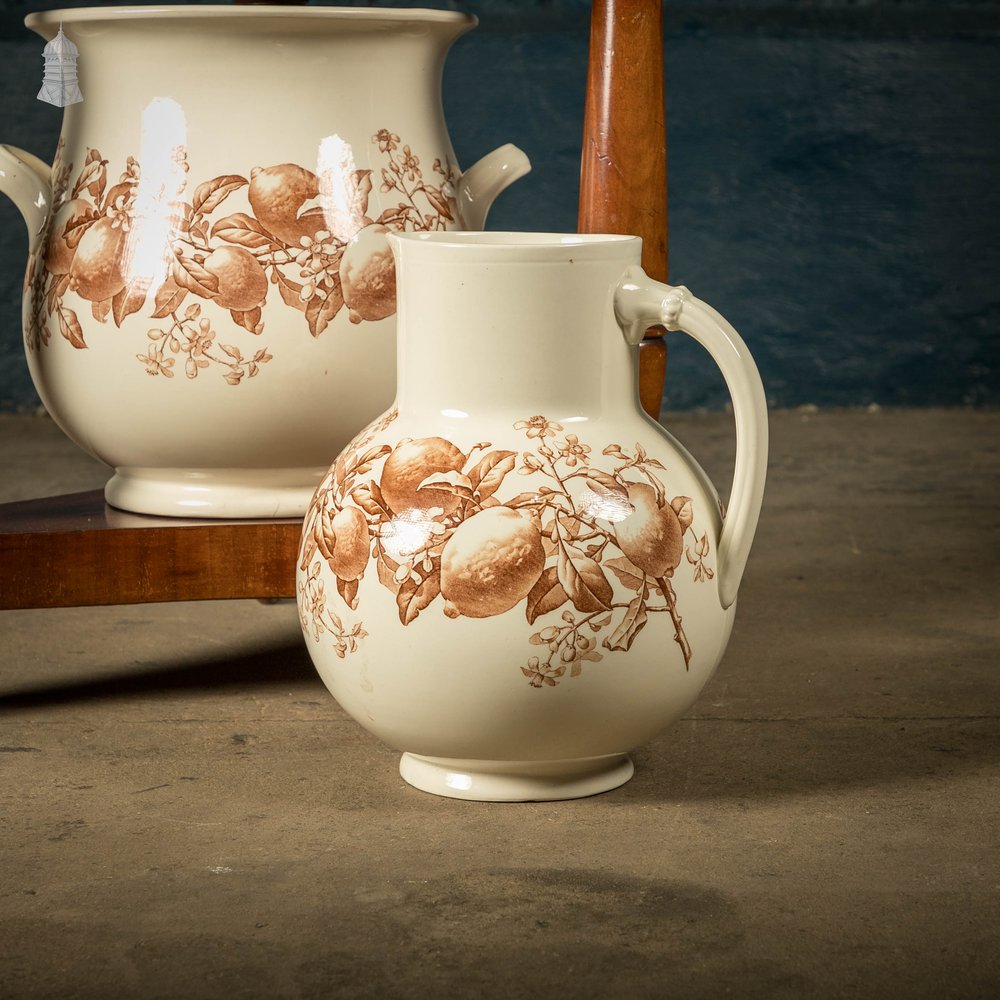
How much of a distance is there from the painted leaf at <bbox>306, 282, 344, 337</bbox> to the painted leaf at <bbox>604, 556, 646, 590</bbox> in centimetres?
33

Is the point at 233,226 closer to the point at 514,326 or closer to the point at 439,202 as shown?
the point at 439,202

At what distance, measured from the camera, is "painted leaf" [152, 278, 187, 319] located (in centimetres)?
107

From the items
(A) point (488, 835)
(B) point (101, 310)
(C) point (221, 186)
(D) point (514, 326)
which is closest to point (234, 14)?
(C) point (221, 186)

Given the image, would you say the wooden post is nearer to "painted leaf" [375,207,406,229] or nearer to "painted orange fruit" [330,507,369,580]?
"painted leaf" [375,207,406,229]

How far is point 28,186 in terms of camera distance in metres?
1.15

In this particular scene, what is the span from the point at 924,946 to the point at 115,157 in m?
0.74

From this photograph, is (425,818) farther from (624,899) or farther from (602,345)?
(602,345)

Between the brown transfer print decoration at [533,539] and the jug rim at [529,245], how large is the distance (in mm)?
93

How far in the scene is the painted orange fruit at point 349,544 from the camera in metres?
0.88

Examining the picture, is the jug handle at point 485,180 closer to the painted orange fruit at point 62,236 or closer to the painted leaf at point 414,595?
the painted orange fruit at point 62,236

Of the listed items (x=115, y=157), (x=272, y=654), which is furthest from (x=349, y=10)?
(x=272, y=654)

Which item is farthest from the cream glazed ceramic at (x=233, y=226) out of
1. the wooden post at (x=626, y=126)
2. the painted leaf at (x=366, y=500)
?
the painted leaf at (x=366, y=500)

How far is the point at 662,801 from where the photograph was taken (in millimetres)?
931

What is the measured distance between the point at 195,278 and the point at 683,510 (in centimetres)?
39
